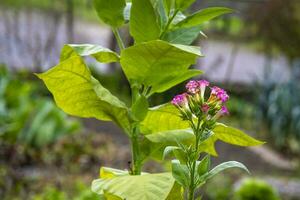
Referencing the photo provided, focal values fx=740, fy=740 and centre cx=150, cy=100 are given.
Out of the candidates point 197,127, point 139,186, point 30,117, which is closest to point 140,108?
point 197,127

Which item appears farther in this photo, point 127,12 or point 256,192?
point 256,192

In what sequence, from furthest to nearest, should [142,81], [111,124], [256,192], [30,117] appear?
[111,124] → [30,117] → [256,192] → [142,81]

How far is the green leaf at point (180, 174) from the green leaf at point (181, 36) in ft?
1.28

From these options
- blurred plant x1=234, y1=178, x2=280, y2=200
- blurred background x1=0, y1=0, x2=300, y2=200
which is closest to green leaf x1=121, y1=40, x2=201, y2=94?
blurred background x1=0, y1=0, x2=300, y2=200

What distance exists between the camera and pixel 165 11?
208cm

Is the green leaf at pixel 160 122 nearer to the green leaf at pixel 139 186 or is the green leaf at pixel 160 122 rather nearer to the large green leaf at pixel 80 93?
the large green leaf at pixel 80 93

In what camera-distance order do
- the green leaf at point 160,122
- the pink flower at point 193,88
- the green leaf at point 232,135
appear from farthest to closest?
the green leaf at point 160,122 → the green leaf at point 232,135 → the pink flower at point 193,88

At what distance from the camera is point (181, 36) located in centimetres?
212

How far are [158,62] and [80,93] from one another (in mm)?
244

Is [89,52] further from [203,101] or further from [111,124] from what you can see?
[111,124]

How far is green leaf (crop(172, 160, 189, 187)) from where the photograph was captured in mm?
1876

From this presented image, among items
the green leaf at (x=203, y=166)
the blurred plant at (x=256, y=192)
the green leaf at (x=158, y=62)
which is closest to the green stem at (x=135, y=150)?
the green leaf at (x=158, y=62)

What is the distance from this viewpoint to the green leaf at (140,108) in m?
2.05

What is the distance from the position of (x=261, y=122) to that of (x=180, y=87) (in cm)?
152
